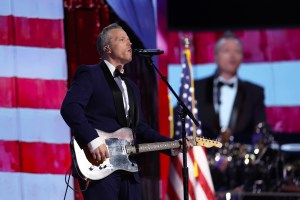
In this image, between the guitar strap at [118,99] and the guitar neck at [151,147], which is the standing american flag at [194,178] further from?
the guitar strap at [118,99]

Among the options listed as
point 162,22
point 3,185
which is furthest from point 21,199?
point 162,22

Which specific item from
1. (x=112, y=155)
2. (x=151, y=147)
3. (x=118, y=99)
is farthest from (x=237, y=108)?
(x=112, y=155)

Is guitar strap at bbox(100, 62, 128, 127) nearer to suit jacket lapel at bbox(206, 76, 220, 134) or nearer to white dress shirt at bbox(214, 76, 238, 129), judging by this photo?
suit jacket lapel at bbox(206, 76, 220, 134)

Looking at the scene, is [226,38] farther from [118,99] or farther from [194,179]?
[118,99]

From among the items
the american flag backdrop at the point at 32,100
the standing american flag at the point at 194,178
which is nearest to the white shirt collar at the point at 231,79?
the standing american flag at the point at 194,178

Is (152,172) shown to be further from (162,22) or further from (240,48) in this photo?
(240,48)

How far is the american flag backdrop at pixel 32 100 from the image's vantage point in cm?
667

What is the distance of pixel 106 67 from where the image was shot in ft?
19.3

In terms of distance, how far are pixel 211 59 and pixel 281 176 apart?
263 centimetres

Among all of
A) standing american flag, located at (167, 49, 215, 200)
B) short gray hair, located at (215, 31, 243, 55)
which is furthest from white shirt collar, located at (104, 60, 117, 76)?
short gray hair, located at (215, 31, 243, 55)

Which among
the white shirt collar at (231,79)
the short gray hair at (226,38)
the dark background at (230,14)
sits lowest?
the white shirt collar at (231,79)

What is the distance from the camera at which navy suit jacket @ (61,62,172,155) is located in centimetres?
551

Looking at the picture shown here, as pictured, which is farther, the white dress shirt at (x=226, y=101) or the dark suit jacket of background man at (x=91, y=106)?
the white dress shirt at (x=226, y=101)

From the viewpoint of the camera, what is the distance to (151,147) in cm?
590
